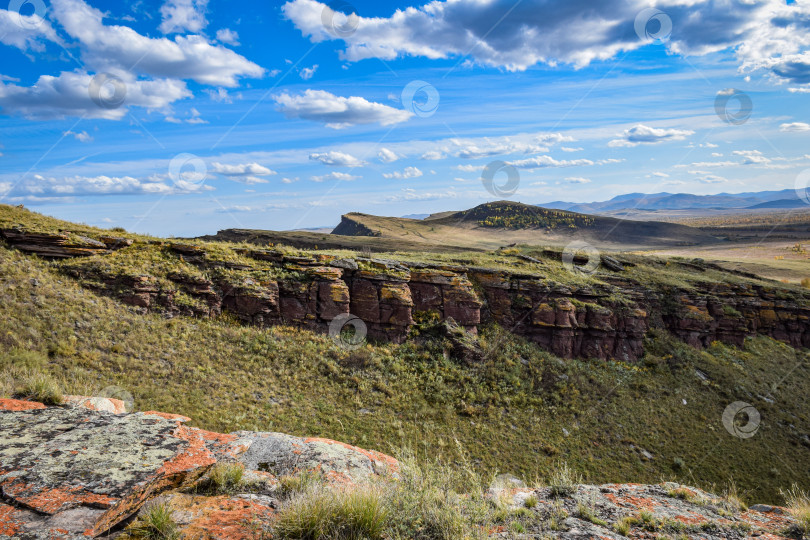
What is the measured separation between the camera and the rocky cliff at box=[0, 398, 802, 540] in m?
3.85

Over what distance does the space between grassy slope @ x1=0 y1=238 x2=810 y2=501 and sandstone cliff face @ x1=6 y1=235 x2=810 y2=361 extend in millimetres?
1086

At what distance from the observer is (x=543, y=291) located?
25766 millimetres

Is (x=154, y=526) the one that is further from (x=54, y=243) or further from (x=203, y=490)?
(x=54, y=243)

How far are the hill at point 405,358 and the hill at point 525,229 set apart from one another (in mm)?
74868

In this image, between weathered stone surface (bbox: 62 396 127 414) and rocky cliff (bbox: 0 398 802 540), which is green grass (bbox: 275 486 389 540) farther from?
weathered stone surface (bbox: 62 396 127 414)

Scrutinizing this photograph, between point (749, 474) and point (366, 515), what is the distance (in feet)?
80.0

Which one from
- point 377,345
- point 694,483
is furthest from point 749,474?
point 377,345

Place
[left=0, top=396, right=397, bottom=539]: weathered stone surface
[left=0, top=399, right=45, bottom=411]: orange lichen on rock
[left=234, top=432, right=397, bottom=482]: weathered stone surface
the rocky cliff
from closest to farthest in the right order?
[left=0, top=396, right=397, bottom=539]: weathered stone surface < the rocky cliff < [left=0, top=399, right=45, bottom=411]: orange lichen on rock < [left=234, top=432, right=397, bottom=482]: weathered stone surface

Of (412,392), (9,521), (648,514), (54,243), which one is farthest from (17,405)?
(54,243)

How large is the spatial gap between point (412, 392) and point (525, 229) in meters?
114

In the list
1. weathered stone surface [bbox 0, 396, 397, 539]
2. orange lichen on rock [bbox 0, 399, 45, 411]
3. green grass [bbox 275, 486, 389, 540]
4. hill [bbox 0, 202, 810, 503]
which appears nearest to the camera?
weathered stone surface [bbox 0, 396, 397, 539]

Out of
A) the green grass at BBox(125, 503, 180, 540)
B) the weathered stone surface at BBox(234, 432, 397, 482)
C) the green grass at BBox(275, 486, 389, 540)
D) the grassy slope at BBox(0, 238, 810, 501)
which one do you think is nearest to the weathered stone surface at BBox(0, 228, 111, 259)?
the grassy slope at BBox(0, 238, 810, 501)

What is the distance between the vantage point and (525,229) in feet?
409

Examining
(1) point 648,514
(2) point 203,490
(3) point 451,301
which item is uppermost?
(2) point 203,490
